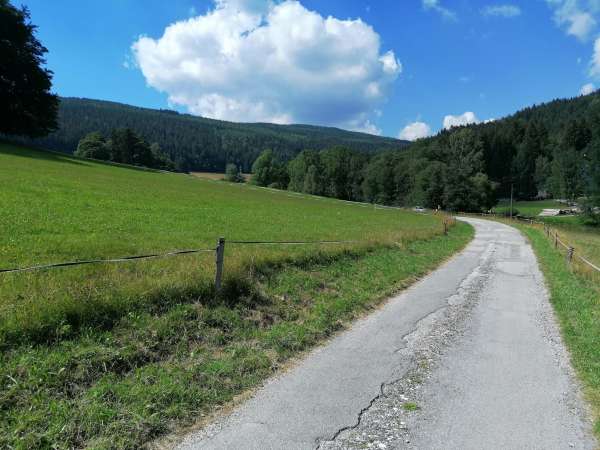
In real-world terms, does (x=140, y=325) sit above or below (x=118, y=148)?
below

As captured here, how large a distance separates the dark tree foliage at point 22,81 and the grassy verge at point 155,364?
62637mm

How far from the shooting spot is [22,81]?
186 feet

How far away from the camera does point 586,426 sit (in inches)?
195

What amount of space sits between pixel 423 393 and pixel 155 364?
3.94 meters

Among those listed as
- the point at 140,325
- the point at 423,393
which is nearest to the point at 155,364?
the point at 140,325

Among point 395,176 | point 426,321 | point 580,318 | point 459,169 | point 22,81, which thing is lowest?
point 426,321

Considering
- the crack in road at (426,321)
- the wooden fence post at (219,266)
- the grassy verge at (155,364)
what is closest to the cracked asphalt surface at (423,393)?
the crack in road at (426,321)

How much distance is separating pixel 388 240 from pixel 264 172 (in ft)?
388

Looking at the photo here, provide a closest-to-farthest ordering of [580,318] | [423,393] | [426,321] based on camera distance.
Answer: [423,393]
[426,321]
[580,318]

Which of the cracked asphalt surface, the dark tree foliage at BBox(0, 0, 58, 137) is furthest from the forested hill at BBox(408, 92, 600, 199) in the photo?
the cracked asphalt surface

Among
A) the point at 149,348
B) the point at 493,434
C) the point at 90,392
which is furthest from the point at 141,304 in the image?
the point at 493,434

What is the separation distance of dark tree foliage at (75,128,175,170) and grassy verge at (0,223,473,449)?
10519 centimetres

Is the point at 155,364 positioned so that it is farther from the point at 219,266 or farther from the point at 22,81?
the point at 22,81

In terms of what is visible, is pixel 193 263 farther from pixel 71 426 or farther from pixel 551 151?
pixel 551 151
